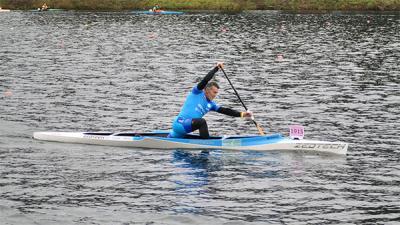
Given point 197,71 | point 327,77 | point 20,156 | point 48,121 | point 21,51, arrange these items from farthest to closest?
point 21,51
point 197,71
point 327,77
point 48,121
point 20,156

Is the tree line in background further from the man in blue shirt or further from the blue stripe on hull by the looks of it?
the man in blue shirt

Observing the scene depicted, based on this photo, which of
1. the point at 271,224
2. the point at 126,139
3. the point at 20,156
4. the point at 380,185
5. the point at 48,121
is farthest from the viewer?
the point at 48,121

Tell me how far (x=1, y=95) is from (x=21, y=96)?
4.26 feet

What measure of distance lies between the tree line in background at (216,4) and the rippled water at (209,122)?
4438 cm

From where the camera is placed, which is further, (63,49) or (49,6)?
(49,6)

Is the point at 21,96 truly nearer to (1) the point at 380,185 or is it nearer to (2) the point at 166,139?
(2) the point at 166,139

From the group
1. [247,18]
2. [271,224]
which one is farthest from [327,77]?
[247,18]

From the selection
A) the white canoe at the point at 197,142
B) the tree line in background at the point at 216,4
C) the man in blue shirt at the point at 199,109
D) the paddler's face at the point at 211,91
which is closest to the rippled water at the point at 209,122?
the white canoe at the point at 197,142

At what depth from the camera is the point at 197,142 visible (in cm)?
3020

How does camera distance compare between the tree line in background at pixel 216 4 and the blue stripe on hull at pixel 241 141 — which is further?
the tree line in background at pixel 216 4

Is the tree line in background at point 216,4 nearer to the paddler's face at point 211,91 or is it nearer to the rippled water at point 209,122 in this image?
the rippled water at point 209,122

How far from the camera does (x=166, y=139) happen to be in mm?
30484

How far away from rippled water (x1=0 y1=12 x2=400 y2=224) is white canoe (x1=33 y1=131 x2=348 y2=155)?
0.49 meters

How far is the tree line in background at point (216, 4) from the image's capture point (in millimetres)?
127688
